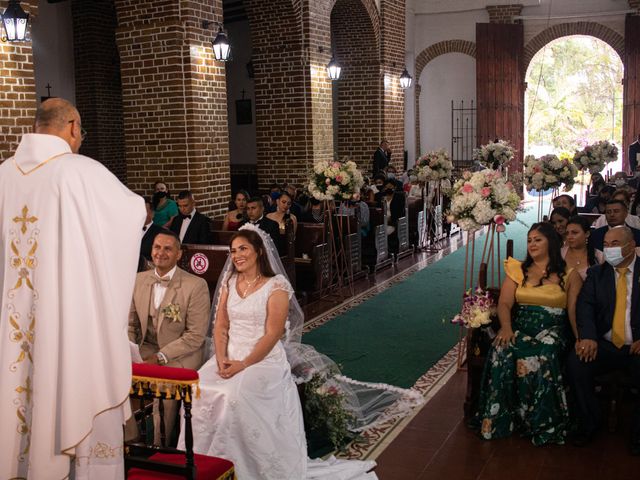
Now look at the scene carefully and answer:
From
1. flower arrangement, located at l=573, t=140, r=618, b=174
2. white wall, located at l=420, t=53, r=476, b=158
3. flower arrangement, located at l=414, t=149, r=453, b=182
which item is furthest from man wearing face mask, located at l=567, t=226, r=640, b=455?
white wall, located at l=420, t=53, r=476, b=158

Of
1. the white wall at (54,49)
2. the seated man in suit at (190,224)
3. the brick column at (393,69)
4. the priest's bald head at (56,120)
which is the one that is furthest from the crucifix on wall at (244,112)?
the priest's bald head at (56,120)

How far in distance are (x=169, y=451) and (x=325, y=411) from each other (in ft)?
6.63

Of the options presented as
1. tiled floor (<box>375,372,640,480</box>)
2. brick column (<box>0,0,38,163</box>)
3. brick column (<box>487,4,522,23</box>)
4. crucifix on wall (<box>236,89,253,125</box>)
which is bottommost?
tiled floor (<box>375,372,640,480</box>)

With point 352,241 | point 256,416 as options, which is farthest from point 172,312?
point 352,241

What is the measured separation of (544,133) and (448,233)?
733 inches

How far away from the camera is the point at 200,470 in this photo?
12.3 ft

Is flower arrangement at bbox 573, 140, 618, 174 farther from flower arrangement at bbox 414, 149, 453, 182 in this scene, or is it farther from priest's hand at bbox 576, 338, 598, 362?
priest's hand at bbox 576, 338, 598, 362

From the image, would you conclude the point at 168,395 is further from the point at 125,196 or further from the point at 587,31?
the point at 587,31

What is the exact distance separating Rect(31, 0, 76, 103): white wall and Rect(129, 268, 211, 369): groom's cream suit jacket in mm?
10749

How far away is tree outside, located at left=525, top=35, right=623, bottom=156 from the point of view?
3191 cm

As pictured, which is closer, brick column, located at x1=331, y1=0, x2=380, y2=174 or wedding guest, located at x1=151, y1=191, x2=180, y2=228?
wedding guest, located at x1=151, y1=191, x2=180, y2=228

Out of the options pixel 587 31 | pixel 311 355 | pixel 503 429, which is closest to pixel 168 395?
pixel 311 355

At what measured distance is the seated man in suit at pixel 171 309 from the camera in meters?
5.41

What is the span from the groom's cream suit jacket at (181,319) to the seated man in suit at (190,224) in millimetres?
4039
